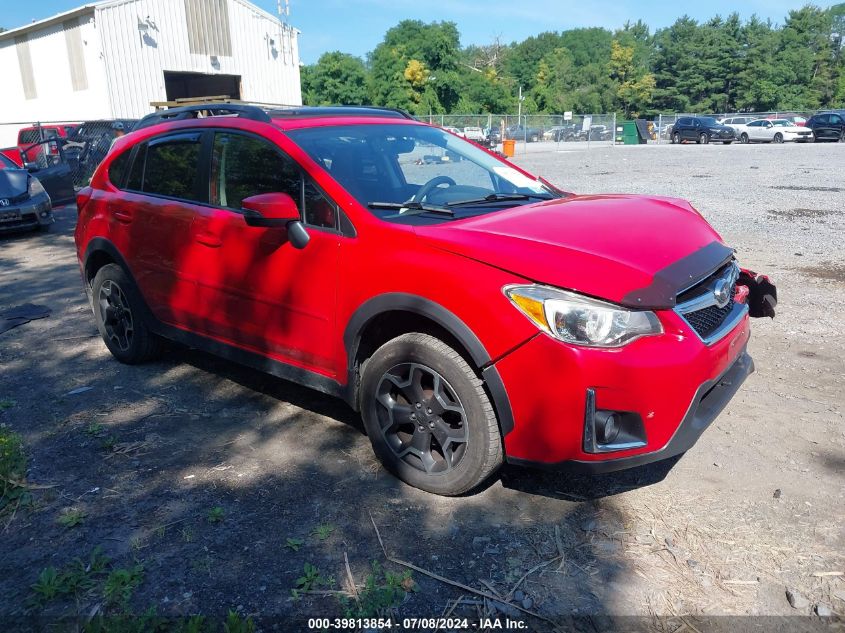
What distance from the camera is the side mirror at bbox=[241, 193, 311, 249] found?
3412 mm

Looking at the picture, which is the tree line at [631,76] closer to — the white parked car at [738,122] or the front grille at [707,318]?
the white parked car at [738,122]

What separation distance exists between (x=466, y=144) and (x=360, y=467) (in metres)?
2.30

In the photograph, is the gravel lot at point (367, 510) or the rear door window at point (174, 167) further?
the rear door window at point (174, 167)

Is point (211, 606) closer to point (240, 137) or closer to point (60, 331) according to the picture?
point (240, 137)

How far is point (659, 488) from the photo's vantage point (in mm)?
3328

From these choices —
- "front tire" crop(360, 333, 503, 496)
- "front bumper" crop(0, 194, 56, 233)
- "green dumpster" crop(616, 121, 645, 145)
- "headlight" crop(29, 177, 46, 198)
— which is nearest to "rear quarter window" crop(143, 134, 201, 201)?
"front tire" crop(360, 333, 503, 496)

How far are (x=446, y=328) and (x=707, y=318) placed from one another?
3.85ft

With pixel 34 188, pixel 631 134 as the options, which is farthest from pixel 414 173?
pixel 631 134

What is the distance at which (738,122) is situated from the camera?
4434 centimetres

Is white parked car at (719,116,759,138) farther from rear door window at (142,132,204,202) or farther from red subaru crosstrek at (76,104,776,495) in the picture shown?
rear door window at (142,132,204,202)

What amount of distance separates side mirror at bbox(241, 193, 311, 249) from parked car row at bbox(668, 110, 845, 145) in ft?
135

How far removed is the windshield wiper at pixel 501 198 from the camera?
3.70 m

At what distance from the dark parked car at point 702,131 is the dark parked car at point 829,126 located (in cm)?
415

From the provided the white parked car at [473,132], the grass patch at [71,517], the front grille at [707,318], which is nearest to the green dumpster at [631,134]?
the white parked car at [473,132]
